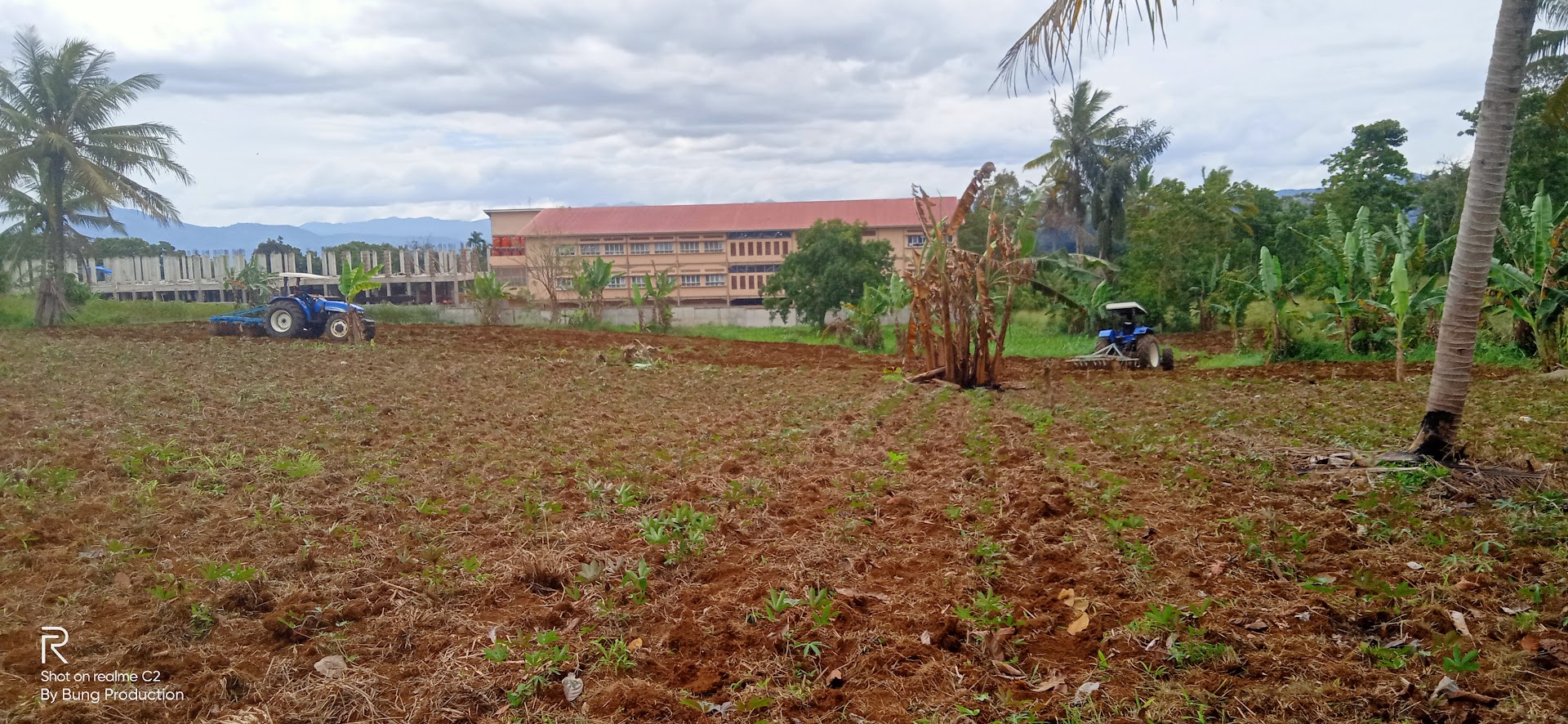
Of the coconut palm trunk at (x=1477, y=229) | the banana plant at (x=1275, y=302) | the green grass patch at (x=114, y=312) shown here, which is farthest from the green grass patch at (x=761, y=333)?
the coconut palm trunk at (x=1477, y=229)

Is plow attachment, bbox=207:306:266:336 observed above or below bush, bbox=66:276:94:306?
below

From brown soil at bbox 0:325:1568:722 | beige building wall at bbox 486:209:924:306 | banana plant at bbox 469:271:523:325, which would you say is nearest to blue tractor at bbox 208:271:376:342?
banana plant at bbox 469:271:523:325

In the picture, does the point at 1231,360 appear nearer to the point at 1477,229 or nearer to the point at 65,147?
the point at 1477,229

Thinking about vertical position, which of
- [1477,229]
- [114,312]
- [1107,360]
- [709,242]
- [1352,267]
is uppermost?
[709,242]

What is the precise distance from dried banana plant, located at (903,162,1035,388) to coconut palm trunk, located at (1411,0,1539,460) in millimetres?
7270

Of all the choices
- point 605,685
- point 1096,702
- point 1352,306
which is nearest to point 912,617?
point 1096,702

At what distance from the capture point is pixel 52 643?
3.77 meters

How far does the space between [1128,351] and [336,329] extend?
57.7ft

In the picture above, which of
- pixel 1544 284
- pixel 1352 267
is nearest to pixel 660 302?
→ pixel 1352 267

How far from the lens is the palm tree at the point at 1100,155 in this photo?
3762cm

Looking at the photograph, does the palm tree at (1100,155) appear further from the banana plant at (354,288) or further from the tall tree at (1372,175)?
the banana plant at (354,288)

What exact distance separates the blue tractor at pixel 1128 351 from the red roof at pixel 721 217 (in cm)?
2787

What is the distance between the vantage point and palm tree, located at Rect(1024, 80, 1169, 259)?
37625 mm

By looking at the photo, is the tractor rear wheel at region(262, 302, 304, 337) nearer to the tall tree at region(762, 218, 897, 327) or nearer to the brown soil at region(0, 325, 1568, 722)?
the brown soil at region(0, 325, 1568, 722)
